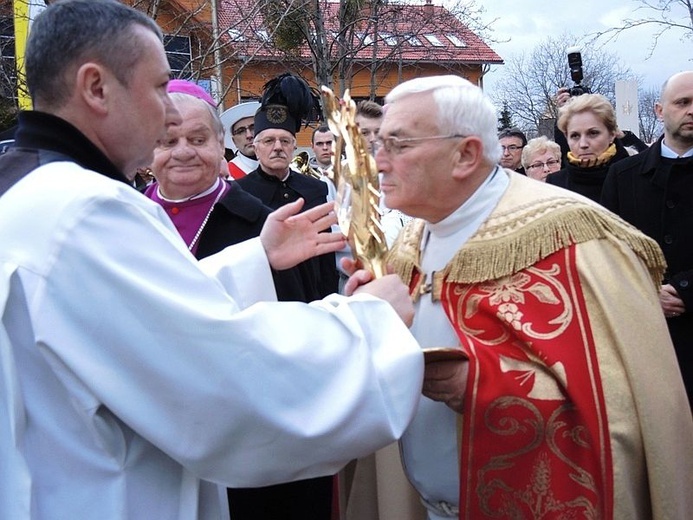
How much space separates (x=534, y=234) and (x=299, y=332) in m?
0.97

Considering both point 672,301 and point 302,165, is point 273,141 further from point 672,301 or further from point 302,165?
point 672,301

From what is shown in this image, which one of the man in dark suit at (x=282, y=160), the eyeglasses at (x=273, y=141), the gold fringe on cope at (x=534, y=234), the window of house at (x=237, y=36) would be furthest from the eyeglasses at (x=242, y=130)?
the gold fringe on cope at (x=534, y=234)

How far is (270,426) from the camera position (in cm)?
164

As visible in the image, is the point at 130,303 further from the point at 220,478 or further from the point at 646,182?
the point at 646,182

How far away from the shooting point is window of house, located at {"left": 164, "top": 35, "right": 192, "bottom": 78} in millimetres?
7421

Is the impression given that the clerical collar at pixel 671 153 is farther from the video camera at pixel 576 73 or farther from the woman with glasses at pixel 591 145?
the video camera at pixel 576 73

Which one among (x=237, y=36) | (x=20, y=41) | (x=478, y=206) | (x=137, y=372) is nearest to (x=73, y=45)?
(x=137, y=372)

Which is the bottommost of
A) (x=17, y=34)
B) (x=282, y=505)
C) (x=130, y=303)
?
(x=282, y=505)

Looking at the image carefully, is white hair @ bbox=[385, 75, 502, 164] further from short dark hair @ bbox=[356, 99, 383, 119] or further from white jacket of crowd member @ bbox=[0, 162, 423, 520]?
short dark hair @ bbox=[356, 99, 383, 119]

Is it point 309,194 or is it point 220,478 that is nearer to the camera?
point 220,478

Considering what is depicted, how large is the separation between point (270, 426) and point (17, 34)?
6.13 metres

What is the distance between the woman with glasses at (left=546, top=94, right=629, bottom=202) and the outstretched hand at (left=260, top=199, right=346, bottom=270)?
8.40ft

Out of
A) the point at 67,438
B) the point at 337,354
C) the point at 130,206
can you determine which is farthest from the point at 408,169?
the point at 67,438

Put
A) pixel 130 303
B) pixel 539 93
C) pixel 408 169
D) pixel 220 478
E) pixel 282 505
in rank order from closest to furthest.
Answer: pixel 130 303 < pixel 220 478 < pixel 408 169 < pixel 282 505 < pixel 539 93
